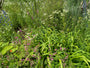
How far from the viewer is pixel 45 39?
2.23m

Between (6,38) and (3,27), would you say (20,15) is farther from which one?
(6,38)

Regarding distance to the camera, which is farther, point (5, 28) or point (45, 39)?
point (5, 28)

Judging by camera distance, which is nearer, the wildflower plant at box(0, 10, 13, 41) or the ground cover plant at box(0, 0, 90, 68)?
the ground cover plant at box(0, 0, 90, 68)

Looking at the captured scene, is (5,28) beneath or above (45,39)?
above

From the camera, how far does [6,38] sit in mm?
2527

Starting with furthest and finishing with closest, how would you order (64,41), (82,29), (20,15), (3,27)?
(20,15) → (3,27) → (82,29) → (64,41)

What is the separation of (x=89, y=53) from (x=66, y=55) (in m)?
0.50

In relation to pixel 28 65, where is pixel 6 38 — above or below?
above

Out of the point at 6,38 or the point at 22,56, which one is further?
the point at 6,38

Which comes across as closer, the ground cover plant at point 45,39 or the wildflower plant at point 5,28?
the ground cover plant at point 45,39

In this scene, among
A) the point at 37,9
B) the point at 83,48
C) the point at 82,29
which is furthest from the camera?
the point at 37,9

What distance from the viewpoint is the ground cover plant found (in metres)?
1.79

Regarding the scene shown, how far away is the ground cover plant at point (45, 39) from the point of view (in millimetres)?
1792

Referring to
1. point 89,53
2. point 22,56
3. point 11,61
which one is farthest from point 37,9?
point 89,53
